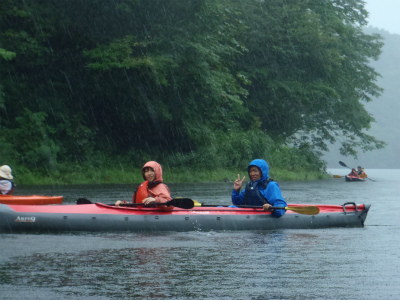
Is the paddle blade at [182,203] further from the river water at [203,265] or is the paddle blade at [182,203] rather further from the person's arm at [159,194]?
the river water at [203,265]

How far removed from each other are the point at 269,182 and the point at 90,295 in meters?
6.44

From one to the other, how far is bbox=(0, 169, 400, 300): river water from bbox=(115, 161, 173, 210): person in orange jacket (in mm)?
742

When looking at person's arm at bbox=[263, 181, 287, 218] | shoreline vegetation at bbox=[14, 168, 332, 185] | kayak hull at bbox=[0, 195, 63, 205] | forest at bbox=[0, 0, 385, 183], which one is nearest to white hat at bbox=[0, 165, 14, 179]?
kayak hull at bbox=[0, 195, 63, 205]

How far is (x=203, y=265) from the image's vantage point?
26.5ft

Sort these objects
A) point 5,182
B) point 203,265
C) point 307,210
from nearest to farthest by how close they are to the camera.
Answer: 1. point 203,265
2. point 307,210
3. point 5,182

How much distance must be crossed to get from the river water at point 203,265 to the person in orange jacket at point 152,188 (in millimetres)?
742

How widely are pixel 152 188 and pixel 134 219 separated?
63 centimetres

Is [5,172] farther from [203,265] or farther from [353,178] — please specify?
[353,178]

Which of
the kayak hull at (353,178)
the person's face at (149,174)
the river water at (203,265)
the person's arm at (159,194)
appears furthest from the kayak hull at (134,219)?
the kayak hull at (353,178)

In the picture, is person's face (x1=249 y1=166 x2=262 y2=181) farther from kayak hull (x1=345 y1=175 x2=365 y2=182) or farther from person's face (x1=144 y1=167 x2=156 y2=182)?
kayak hull (x1=345 y1=175 x2=365 y2=182)

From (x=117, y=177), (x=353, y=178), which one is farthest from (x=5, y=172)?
(x=353, y=178)

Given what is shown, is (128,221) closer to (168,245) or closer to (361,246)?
(168,245)

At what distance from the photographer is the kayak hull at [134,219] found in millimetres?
11523

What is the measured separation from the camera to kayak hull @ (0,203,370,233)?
11.5 metres
